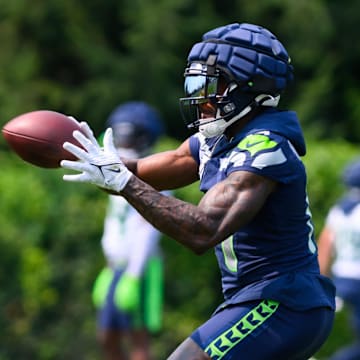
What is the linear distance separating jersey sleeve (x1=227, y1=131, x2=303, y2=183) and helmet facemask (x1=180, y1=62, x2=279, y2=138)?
17 centimetres

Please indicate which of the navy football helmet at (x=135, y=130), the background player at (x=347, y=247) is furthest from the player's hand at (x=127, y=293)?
the background player at (x=347, y=247)

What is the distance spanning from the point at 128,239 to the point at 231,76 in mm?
3583

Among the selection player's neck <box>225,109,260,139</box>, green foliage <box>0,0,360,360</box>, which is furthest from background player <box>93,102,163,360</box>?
player's neck <box>225,109,260,139</box>

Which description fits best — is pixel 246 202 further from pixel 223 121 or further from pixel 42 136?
pixel 42 136

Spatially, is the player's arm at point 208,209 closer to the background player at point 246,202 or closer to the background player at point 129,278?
the background player at point 246,202

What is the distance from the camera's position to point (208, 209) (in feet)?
15.3

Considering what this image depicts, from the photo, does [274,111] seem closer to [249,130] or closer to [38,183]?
[249,130]

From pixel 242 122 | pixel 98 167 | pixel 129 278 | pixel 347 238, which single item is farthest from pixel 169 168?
pixel 347 238

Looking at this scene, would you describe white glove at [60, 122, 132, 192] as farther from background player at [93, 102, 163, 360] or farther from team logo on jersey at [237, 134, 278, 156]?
background player at [93, 102, 163, 360]

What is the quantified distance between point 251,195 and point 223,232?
18 cm

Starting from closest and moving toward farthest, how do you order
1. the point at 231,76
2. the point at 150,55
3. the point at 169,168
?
the point at 231,76 < the point at 169,168 < the point at 150,55

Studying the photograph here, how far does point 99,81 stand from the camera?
15.2 m

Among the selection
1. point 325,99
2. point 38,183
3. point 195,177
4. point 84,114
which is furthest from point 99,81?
point 195,177

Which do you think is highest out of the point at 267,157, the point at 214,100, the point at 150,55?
the point at 214,100
